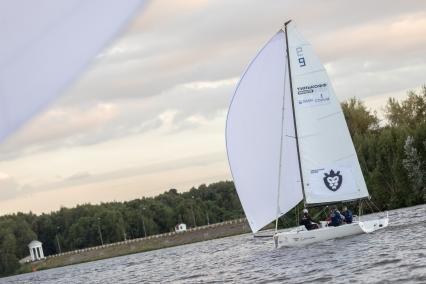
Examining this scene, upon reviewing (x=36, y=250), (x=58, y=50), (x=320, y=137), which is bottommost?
(x=58, y=50)

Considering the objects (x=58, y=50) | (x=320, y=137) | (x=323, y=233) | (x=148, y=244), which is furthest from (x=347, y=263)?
(x=148, y=244)

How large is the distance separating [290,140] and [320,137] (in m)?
1.61

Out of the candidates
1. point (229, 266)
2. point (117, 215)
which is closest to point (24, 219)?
point (117, 215)

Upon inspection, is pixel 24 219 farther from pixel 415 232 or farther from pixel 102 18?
pixel 102 18

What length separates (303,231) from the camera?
33.8 metres

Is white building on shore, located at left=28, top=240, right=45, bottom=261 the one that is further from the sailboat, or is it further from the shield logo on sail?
the shield logo on sail

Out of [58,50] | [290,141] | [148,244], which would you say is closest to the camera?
[58,50]

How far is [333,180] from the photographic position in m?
34.2

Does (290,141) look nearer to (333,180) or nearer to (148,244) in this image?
(333,180)

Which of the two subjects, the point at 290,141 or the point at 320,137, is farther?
the point at 290,141

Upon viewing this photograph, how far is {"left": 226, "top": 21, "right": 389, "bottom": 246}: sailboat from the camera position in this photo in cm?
3397

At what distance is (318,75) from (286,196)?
16.4 feet

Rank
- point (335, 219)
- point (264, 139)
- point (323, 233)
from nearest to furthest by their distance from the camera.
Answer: point (323, 233), point (335, 219), point (264, 139)

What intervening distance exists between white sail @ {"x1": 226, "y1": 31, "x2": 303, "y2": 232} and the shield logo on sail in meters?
1.37
